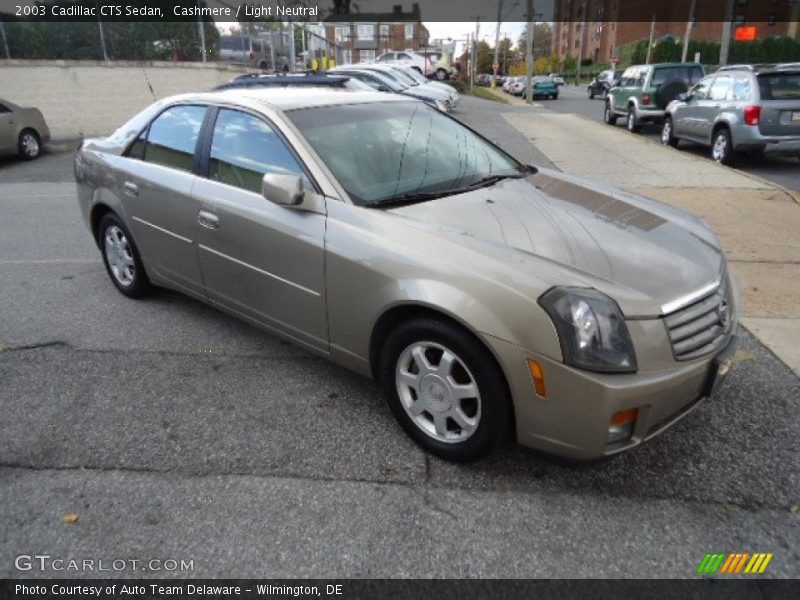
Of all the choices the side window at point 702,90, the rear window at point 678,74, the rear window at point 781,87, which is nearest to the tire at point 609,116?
the rear window at point 678,74

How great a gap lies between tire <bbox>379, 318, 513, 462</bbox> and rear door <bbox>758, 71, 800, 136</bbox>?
9.69 metres

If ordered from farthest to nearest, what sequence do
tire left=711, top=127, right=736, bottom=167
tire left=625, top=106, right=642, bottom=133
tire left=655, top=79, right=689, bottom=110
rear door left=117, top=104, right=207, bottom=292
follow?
1. tire left=625, top=106, right=642, bottom=133
2. tire left=655, top=79, right=689, bottom=110
3. tire left=711, top=127, right=736, bottom=167
4. rear door left=117, top=104, right=207, bottom=292

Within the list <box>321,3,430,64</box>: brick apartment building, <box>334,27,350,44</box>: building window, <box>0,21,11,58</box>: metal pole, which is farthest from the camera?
<box>321,3,430,64</box>: brick apartment building

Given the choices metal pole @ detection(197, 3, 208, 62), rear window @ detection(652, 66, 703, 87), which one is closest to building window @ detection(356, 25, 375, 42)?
metal pole @ detection(197, 3, 208, 62)

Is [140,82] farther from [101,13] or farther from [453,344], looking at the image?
[453,344]

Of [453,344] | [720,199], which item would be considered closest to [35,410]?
[453,344]

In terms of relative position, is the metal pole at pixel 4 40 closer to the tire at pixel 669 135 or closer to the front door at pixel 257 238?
the front door at pixel 257 238

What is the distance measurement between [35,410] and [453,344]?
233 cm

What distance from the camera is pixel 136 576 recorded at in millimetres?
2229

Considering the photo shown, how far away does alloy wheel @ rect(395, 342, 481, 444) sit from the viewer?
8.70 ft

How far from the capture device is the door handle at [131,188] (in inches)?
166

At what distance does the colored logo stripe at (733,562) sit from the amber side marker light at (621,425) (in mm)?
512

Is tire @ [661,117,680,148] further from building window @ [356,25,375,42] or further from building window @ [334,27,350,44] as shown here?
building window @ [356,25,375,42]
